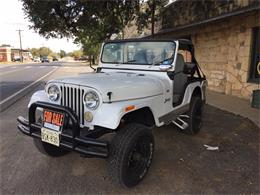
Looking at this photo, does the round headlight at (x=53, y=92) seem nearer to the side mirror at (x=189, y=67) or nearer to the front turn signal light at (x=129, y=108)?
the front turn signal light at (x=129, y=108)

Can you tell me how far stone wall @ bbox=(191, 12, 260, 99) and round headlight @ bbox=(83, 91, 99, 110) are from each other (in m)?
6.66

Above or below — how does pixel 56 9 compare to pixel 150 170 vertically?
above

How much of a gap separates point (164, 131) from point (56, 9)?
26.3 feet

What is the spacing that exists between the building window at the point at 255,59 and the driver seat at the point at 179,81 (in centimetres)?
459

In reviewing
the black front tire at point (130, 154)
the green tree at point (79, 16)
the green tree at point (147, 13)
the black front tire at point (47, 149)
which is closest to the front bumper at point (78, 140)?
the black front tire at point (130, 154)

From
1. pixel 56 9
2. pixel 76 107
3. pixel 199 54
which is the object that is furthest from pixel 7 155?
pixel 199 54

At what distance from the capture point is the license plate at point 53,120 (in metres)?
2.94

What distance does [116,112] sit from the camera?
9.21 ft

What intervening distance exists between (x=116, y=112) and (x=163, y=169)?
1327mm

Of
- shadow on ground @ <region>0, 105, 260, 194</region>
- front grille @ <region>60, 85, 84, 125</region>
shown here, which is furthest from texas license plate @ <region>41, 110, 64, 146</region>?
shadow on ground @ <region>0, 105, 260, 194</region>

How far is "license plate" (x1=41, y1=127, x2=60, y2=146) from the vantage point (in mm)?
2918

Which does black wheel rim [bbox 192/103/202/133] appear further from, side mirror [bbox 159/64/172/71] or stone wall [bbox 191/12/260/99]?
stone wall [bbox 191/12/260/99]

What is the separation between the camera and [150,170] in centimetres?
355

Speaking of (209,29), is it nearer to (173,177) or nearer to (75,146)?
(173,177)
